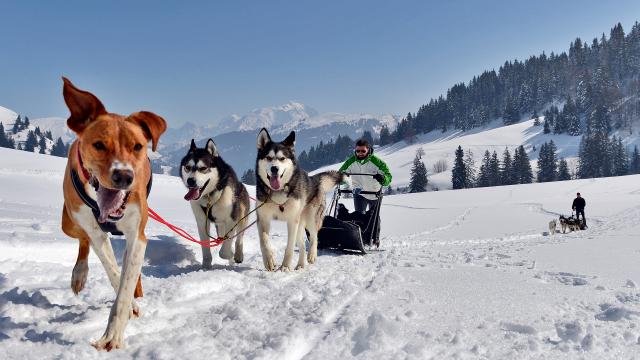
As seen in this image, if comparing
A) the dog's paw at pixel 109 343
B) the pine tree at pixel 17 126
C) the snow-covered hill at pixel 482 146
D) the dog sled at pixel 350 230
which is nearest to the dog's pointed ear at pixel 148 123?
the dog's paw at pixel 109 343

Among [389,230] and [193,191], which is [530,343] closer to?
[193,191]

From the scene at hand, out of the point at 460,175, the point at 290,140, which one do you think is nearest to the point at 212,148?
Answer: the point at 290,140

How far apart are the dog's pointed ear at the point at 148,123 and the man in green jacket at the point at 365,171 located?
594 centimetres

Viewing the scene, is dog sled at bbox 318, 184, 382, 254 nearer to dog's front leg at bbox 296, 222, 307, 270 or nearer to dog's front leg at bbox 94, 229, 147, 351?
dog's front leg at bbox 296, 222, 307, 270

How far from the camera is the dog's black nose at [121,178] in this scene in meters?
2.25

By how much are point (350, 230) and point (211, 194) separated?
8.37 ft

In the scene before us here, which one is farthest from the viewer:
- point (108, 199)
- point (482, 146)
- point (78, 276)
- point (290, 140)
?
point (482, 146)

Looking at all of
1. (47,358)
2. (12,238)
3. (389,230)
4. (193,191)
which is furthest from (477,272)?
(389,230)

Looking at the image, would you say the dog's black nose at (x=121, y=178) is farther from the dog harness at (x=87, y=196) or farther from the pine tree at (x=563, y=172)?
the pine tree at (x=563, y=172)

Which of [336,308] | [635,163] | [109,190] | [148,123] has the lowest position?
[336,308]

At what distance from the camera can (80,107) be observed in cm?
252

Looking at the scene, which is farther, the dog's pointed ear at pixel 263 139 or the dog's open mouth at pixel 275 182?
the dog's pointed ear at pixel 263 139

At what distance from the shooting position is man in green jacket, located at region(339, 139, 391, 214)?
852 centimetres

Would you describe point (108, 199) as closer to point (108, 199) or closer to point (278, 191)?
point (108, 199)
